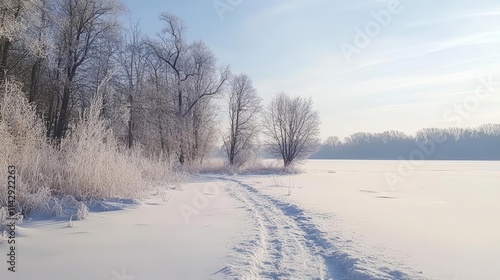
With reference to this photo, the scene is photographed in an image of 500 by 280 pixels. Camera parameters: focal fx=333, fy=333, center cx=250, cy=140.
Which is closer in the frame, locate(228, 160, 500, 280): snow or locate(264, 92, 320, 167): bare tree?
locate(228, 160, 500, 280): snow

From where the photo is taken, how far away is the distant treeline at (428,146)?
246 feet

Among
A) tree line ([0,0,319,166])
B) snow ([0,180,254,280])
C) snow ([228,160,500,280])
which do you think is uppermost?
tree line ([0,0,319,166])

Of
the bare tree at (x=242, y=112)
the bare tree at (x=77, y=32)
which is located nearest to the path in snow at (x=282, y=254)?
the bare tree at (x=77, y=32)

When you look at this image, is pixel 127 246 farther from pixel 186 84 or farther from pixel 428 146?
pixel 428 146

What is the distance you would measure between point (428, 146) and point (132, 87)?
243 ft

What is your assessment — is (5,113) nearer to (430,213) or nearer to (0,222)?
(0,222)

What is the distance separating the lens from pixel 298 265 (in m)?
3.72

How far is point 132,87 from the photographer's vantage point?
88.1ft

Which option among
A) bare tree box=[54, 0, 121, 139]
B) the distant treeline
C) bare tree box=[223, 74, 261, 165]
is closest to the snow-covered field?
bare tree box=[54, 0, 121, 139]

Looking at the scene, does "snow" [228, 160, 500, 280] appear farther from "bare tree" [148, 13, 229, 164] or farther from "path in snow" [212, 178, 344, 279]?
"bare tree" [148, 13, 229, 164]

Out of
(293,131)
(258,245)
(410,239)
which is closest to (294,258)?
(258,245)

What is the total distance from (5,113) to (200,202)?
5.11 meters

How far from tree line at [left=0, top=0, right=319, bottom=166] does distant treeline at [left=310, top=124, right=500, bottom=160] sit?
29.9 m

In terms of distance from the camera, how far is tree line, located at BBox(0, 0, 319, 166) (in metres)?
16.0
